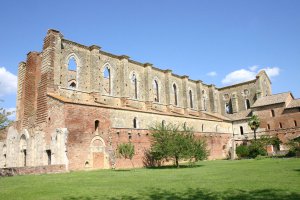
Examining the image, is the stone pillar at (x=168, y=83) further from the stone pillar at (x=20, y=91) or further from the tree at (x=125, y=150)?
the stone pillar at (x=20, y=91)

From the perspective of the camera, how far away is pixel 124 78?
3206 centimetres

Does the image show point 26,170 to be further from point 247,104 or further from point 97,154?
point 247,104

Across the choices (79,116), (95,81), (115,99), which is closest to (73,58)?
(95,81)

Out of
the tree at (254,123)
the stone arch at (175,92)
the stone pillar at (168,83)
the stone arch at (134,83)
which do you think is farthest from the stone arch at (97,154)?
the tree at (254,123)

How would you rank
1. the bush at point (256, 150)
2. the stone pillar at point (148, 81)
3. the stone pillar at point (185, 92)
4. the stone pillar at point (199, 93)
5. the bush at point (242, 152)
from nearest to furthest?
1. the bush at point (256, 150)
2. the stone pillar at point (148, 81)
3. the bush at point (242, 152)
4. the stone pillar at point (185, 92)
5. the stone pillar at point (199, 93)

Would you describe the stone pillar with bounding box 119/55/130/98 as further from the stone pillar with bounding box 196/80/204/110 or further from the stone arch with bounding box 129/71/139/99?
the stone pillar with bounding box 196/80/204/110

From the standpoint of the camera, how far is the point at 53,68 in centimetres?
2555

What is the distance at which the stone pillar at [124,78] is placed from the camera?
3175cm

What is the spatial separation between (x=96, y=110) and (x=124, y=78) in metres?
9.18

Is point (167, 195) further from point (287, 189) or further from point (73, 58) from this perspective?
point (73, 58)

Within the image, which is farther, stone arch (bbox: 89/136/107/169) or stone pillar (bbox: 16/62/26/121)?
stone pillar (bbox: 16/62/26/121)

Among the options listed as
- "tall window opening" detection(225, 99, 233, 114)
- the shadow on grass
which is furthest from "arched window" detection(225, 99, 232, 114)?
the shadow on grass

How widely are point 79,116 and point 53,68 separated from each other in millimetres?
6063

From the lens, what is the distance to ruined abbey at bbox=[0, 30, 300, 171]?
73.1ft
